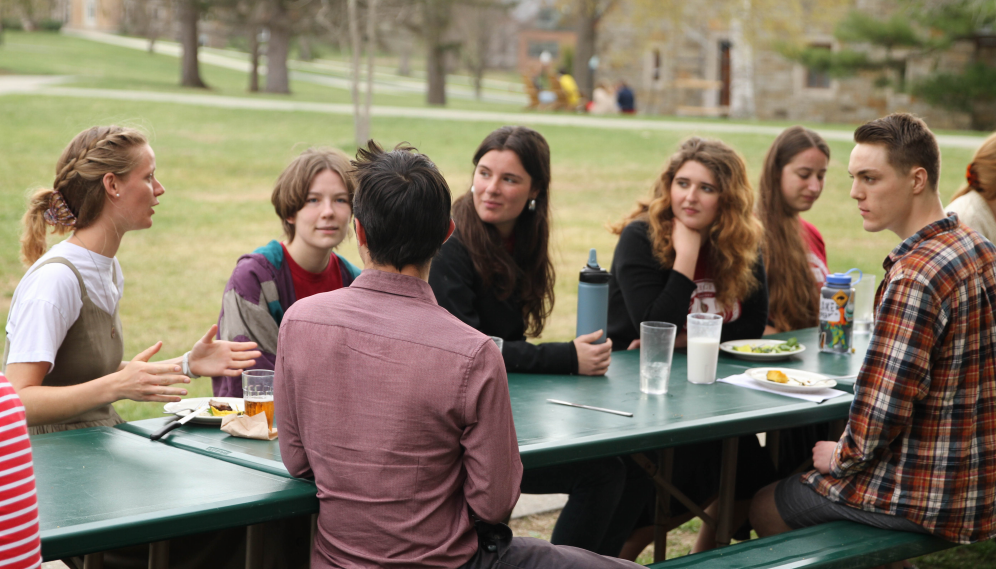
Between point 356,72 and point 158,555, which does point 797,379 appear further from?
point 356,72

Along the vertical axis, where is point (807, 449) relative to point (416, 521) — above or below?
below

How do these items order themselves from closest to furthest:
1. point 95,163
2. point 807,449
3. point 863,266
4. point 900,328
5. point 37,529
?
1. point 37,529
2. point 900,328
3. point 95,163
4. point 807,449
5. point 863,266

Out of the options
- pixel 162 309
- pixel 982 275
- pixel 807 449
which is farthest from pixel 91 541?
pixel 162 309

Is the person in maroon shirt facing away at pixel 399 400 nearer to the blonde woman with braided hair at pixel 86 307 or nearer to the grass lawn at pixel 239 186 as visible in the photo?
the blonde woman with braided hair at pixel 86 307

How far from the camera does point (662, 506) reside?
3.53 metres

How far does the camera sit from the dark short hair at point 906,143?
280cm

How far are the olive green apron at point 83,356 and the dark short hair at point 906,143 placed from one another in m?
2.32

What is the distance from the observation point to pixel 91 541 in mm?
1884

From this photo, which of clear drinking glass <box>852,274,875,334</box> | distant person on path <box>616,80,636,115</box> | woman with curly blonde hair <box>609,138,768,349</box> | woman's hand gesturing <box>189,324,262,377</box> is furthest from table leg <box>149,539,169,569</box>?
distant person on path <box>616,80,636,115</box>

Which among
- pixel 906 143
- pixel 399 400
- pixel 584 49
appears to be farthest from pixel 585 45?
pixel 399 400

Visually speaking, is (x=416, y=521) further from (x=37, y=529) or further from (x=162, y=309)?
(x=162, y=309)

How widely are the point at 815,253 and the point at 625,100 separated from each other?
80.6 ft

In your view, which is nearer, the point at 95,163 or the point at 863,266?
the point at 95,163

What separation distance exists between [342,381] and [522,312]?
5.35 ft
